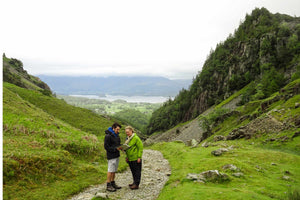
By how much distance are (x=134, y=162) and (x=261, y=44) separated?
520 ft

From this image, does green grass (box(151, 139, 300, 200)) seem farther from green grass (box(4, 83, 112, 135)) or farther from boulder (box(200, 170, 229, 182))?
green grass (box(4, 83, 112, 135))

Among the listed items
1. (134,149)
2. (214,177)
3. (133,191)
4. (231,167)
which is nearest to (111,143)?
(134,149)

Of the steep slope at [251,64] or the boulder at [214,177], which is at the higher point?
the steep slope at [251,64]

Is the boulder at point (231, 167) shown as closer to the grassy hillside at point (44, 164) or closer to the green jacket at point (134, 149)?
the green jacket at point (134, 149)

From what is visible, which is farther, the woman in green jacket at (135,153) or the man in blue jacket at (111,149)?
the woman in green jacket at (135,153)

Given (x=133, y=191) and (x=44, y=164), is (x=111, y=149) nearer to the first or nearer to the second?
(x=133, y=191)

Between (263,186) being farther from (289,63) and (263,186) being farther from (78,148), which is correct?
(289,63)

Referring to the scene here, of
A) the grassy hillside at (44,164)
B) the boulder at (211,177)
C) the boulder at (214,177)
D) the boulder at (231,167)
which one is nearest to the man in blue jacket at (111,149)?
the grassy hillside at (44,164)

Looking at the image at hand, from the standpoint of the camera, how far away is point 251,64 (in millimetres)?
146875

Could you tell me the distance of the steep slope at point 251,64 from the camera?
10904cm

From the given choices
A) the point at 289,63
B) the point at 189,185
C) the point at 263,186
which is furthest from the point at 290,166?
the point at 289,63

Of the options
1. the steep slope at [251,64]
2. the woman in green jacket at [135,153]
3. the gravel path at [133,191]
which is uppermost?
the steep slope at [251,64]

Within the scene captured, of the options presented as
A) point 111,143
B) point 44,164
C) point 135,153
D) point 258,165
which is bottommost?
point 258,165

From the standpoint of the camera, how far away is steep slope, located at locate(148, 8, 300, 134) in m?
109
